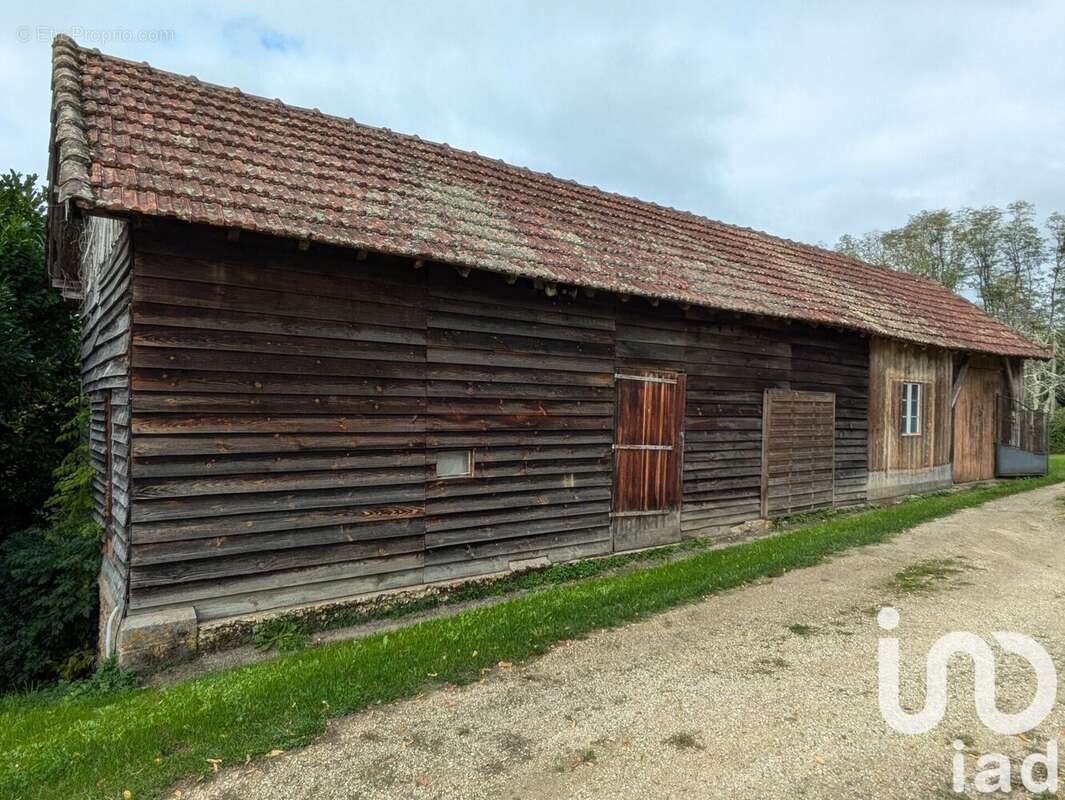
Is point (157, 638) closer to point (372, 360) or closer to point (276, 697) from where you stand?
point (276, 697)

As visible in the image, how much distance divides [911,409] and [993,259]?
1156 inches

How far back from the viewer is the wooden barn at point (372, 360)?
17.3 feet

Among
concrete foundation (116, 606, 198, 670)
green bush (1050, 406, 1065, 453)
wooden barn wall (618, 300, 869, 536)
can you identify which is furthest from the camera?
green bush (1050, 406, 1065, 453)

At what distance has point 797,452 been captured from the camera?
1030 centimetres

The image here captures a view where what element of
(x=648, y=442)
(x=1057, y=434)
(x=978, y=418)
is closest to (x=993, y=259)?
(x=1057, y=434)

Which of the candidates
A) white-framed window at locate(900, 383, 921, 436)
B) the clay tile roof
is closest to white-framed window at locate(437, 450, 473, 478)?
the clay tile roof

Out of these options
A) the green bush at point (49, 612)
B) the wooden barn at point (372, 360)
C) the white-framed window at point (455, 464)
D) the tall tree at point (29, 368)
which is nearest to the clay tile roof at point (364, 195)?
the wooden barn at point (372, 360)

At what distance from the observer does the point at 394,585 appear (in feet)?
20.8

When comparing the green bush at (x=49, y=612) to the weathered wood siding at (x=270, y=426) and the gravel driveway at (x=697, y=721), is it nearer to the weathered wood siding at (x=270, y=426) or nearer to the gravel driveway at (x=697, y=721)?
the weathered wood siding at (x=270, y=426)

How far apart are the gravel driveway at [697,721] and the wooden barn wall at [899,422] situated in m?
6.28

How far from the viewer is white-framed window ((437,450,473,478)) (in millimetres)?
6703

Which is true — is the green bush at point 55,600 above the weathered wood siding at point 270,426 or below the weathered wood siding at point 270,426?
below

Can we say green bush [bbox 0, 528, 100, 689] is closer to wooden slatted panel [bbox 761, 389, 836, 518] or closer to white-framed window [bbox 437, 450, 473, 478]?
white-framed window [bbox 437, 450, 473, 478]
